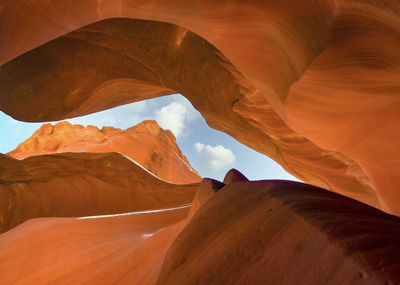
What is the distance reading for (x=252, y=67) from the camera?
9.73 feet

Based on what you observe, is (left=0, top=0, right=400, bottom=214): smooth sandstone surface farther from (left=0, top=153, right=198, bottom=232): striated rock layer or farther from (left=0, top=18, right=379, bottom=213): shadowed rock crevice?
(left=0, top=153, right=198, bottom=232): striated rock layer

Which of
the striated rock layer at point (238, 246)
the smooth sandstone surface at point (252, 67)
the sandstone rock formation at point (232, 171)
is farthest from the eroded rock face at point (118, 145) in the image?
the striated rock layer at point (238, 246)

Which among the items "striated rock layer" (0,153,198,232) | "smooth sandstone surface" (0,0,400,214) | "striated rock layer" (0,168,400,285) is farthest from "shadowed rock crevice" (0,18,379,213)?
"striated rock layer" (0,168,400,285)

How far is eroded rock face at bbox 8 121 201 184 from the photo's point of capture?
14.4m

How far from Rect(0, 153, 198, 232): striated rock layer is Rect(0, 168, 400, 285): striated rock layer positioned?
10.6ft

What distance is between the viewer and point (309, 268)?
3.42 ft

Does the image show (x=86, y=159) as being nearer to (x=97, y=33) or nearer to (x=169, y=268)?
(x=97, y=33)

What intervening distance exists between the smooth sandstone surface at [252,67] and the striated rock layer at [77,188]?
1.68 metres

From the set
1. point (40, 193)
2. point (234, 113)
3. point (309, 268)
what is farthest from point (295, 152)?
point (40, 193)

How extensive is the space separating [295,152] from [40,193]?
6160mm

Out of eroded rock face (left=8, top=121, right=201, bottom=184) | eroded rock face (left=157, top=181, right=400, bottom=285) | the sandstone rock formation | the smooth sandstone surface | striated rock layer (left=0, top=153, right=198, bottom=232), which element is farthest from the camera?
eroded rock face (left=8, top=121, right=201, bottom=184)

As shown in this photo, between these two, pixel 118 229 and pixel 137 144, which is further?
pixel 137 144

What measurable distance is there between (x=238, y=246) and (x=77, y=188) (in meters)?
5.97

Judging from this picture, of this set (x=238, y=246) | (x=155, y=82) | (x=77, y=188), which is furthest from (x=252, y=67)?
(x=77, y=188)
